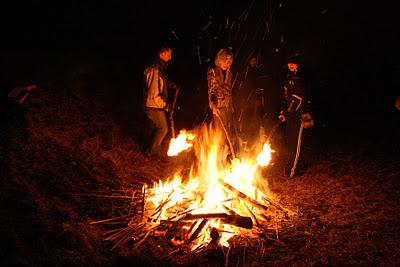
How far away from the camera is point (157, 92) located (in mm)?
6473

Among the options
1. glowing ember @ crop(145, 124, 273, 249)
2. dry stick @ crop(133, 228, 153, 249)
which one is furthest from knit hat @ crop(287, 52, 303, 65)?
dry stick @ crop(133, 228, 153, 249)

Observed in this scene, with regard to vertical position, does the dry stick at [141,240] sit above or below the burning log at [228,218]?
below

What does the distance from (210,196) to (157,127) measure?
82.5 inches

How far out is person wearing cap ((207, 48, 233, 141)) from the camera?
622 cm

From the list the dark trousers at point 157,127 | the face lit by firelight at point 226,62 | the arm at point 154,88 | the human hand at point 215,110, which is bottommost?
the dark trousers at point 157,127

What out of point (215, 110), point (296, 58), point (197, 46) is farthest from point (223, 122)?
Result: point (197, 46)

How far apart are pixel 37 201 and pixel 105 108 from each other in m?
3.99

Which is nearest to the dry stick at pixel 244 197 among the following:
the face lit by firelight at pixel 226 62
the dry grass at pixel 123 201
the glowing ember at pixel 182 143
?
the dry grass at pixel 123 201

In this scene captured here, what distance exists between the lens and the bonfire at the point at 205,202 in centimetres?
446

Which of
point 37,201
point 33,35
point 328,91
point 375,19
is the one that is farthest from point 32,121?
point 375,19

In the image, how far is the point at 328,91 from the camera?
11.6m

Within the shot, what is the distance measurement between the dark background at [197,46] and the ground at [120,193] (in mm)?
897

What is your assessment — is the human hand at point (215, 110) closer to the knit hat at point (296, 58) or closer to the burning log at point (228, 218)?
the knit hat at point (296, 58)

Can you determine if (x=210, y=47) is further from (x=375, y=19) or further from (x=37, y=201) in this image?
(x=37, y=201)
